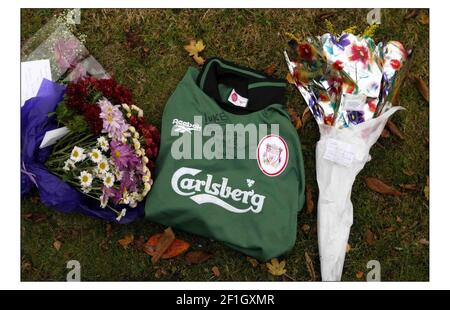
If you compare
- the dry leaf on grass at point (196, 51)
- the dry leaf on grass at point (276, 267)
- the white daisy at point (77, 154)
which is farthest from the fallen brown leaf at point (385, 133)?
the white daisy at point (77, 154)

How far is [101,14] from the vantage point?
97.3 inches

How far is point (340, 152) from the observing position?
2205mm

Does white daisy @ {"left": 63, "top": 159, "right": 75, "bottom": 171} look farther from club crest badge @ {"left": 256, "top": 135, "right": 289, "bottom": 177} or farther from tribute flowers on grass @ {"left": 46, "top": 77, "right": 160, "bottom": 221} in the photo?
club crest badge @ {"left": 256, "top": 135, "right": 289, "bottom": 177}

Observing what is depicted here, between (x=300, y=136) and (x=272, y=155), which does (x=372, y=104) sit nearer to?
(x=300, y=136)

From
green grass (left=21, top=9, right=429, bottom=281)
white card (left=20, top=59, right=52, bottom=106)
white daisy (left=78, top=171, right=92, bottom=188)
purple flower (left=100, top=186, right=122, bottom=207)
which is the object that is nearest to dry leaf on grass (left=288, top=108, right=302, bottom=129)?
green grass (left=21, top=9, right=429, bottom=281)

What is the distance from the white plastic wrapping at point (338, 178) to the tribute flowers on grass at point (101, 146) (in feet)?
3.05

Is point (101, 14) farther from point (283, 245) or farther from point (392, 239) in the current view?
point (392, 239)

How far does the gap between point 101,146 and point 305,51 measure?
48.1 inches

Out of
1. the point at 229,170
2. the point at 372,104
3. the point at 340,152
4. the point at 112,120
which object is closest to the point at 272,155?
the point at 229,170

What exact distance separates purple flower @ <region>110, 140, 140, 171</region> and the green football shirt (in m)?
0.25

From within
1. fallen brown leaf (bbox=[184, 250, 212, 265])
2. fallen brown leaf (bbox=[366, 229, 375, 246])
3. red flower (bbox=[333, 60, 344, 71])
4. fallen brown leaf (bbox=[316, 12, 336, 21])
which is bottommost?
fallen brown leaf (bbox=[184, 250, 212, 265])

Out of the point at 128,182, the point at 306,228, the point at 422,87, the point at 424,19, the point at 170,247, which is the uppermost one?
the point at 424,19

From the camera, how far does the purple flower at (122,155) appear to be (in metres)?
1.87

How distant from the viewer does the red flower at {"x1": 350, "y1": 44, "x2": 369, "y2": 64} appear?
2229mm
